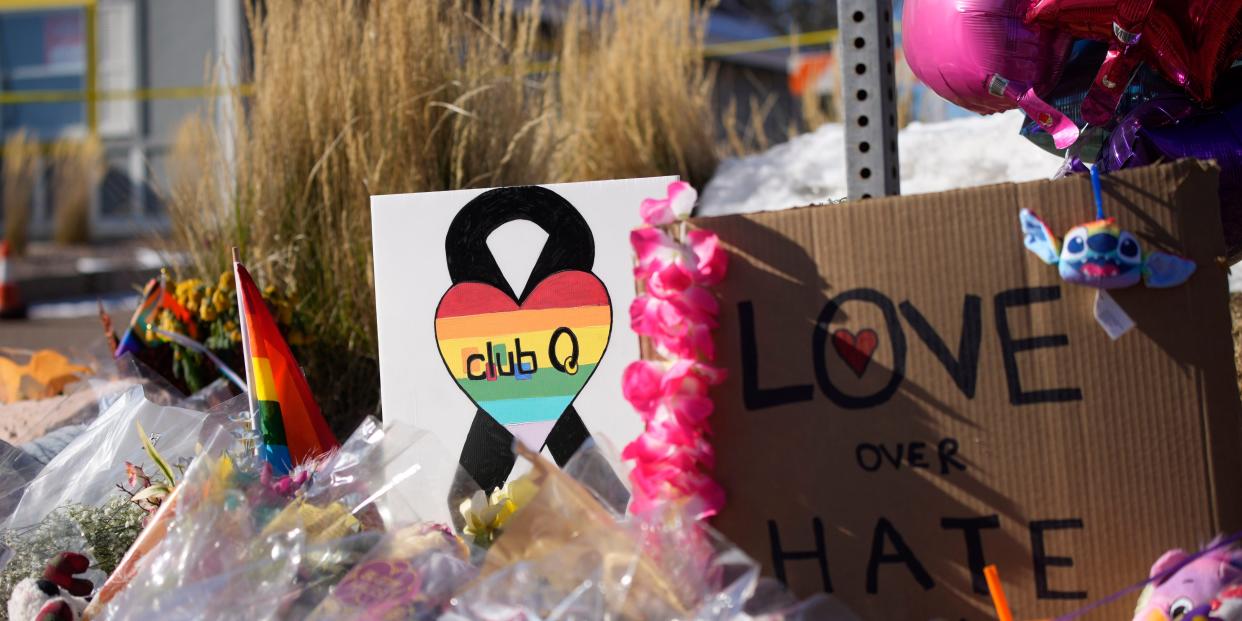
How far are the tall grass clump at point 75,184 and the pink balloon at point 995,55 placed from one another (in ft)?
31.9

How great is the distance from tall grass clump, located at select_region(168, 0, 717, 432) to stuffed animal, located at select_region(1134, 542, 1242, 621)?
1.85 m

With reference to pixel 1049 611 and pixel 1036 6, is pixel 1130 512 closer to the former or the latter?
pixel 1049 611

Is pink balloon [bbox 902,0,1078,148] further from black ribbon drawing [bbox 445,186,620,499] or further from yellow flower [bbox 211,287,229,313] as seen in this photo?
yellow flower [bbox 211,287,229,313]

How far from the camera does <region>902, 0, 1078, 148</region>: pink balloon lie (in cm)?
157

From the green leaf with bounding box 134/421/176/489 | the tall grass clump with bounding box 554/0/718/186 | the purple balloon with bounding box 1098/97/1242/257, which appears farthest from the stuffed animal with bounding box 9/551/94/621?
the tall grass clump with bounding box 554/0/718/186

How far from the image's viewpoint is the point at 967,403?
1383 mm

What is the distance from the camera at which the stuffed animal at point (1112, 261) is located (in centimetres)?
132

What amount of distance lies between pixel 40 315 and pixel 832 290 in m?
7.23

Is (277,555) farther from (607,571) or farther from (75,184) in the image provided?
→ (75,184)

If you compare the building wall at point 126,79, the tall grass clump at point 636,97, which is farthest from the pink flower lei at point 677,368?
the building wall at point 126,79

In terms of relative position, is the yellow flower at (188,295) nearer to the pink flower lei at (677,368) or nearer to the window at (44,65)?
the pink flower lei at (677,368)

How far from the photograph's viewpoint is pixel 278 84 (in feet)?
9.29

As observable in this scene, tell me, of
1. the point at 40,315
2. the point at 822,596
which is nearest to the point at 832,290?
the point at 822,596

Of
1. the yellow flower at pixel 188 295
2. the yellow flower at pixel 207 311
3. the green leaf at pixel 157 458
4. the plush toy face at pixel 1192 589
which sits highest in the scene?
the yellow flower at pixel 188 295
